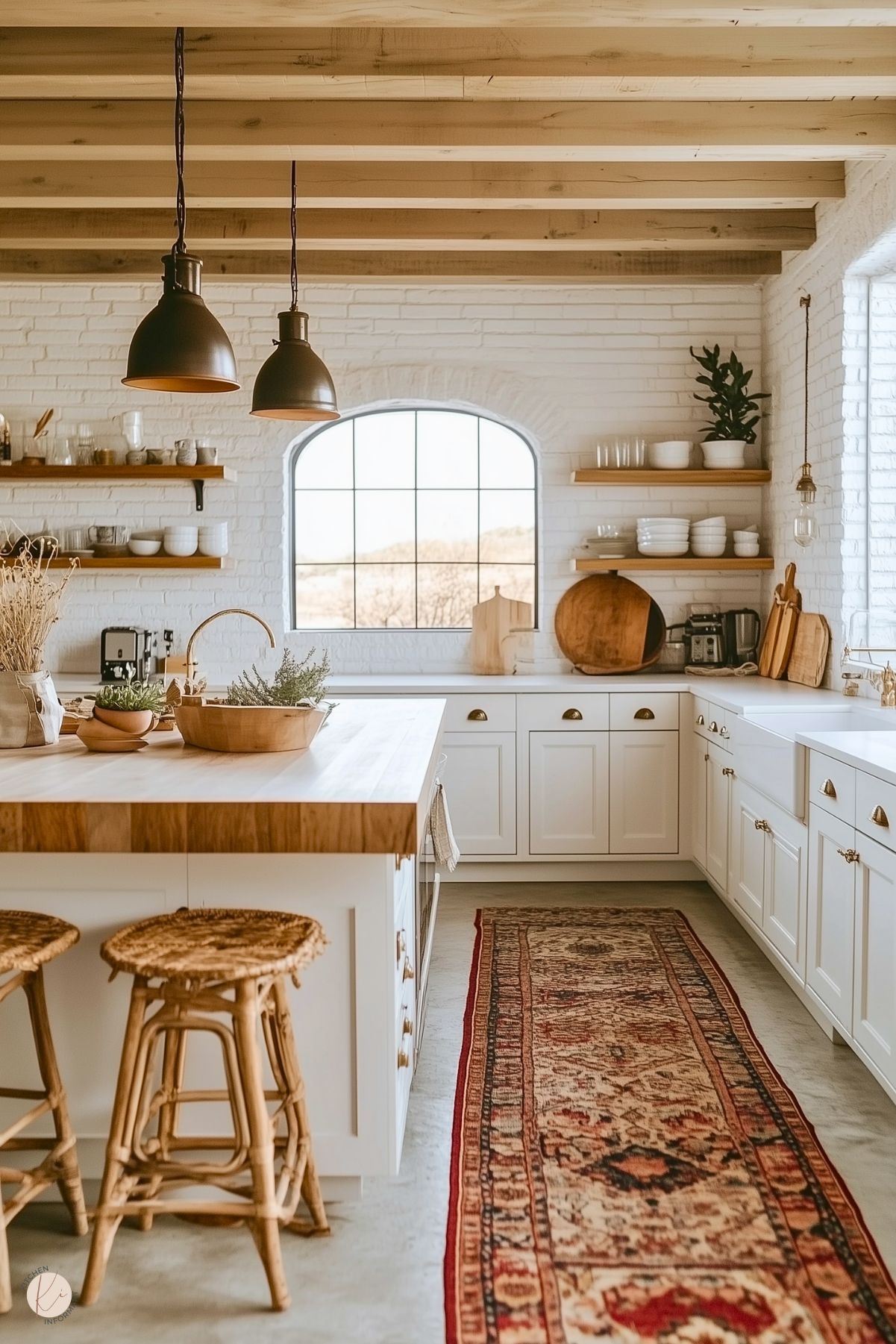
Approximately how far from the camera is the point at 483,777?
5328mm

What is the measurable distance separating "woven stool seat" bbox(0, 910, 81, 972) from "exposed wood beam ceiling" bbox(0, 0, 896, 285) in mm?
2343

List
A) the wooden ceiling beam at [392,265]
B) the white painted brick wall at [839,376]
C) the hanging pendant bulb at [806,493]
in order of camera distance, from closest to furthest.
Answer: the white painted brick wall at [839,376] < the hanging pendant bulb at [806,493] < the wooden ceiling beam at [392,265]

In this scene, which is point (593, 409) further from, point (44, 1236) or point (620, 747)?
point (44, 1236)

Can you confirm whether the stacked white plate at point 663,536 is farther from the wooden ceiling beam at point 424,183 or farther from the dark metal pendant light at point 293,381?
the dark metal pendant light at point 293,381

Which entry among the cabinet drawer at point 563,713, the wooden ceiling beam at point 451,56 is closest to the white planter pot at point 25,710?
the wooden ceiling beam at point 451,56

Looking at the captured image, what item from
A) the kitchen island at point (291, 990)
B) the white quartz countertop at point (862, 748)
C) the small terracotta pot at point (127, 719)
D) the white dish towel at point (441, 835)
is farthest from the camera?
the white dish towel at point (441, 835)

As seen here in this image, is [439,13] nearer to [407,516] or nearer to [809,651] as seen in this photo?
[809,651]

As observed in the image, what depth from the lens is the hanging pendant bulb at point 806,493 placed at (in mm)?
4742

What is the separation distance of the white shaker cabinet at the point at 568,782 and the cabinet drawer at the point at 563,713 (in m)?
0.04

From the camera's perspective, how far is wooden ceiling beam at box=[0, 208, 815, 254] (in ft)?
16.4

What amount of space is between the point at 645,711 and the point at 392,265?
2505 millimetres

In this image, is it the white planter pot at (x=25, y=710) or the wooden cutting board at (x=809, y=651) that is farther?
the wooden cutting board at (x=809, y=651)

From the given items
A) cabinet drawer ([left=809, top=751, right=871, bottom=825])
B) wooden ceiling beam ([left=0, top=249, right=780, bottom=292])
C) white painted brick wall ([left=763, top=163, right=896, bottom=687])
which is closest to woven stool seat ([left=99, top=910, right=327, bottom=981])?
cabinet drawer ([left=809, top=751, right=871, bottom=825])

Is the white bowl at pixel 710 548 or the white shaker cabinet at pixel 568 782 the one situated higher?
the white bowl at pixel 710 548
